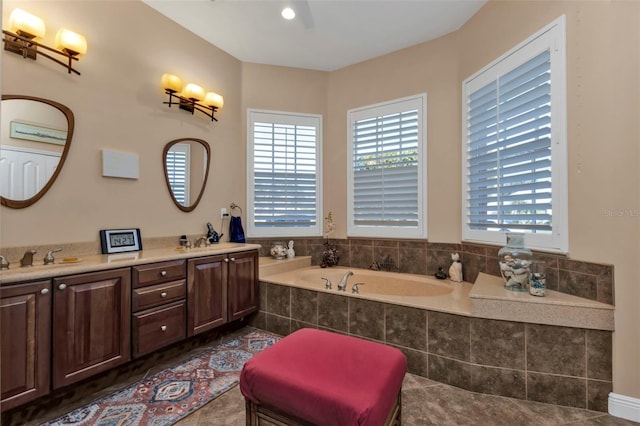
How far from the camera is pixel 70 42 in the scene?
2.11 m

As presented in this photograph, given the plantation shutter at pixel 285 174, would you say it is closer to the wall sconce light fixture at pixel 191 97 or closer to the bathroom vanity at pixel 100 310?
the wall sconce light fixture at pixel 191 97

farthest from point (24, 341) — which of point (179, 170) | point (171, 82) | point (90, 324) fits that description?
point (171, 82)

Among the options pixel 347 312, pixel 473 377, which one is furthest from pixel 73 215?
pixel 473 377

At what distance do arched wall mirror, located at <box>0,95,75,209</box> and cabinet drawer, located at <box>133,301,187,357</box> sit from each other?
41.9 inches

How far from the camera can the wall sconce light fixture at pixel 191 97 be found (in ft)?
9.00

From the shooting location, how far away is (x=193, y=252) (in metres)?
2.52

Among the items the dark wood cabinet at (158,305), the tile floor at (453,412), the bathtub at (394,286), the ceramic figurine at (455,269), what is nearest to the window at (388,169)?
the ceramic figurine at (455,269)

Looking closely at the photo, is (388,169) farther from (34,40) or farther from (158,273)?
(34,40)

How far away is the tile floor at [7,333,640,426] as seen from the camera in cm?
181

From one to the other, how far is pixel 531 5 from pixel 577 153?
122cm

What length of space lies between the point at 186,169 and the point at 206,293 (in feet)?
4.06

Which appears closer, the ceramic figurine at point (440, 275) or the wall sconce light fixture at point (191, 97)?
the wall sconce light fixture at point (191, 97)

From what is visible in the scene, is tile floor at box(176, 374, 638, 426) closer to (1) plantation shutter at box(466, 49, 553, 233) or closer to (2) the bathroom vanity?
(2) the bathroom vanity

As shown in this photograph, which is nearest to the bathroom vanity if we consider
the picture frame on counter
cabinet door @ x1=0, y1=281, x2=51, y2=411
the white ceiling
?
cabinet door @ x1=0, y1=281, x2=51, y2=411
